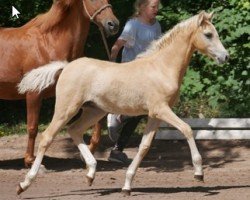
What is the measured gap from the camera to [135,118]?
995 cm

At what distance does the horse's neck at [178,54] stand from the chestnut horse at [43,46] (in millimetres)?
1702

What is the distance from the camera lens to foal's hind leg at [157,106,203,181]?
7.32 metres

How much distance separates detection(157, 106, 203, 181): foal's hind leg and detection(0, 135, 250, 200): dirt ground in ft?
0.84

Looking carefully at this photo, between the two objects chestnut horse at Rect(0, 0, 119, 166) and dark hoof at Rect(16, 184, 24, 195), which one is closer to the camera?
dark hoof at Rect(16, 184, 24, 195)

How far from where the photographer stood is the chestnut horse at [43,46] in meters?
9.38

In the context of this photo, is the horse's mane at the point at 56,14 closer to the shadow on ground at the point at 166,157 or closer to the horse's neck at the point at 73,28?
the horse's neck at the point at 73,28

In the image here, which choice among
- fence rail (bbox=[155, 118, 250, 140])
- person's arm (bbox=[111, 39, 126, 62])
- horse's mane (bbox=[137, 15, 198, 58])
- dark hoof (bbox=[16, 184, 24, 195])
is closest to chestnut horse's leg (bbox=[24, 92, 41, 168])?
person's arm (bbox=[111, 39, 126, 62])

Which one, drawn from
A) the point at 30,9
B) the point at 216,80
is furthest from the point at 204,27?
the point at 30,9

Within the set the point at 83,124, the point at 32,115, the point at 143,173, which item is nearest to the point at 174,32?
the point at 83,124

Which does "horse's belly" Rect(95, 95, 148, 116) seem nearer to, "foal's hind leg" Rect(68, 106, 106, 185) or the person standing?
"foal's hind leg" Rect(68, 106, 106, 185)

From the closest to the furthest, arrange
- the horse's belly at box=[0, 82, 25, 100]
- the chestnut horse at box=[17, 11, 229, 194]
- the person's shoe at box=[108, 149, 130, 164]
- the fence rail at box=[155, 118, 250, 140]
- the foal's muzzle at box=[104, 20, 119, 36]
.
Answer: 1. the chestnut horse at box=[17, 11, 229, 194]
2. the foal's muzzle at box=[104, 20, 119, 36]
3. the horse's belly at box=[0, 82, 25, 100]
4. the person's shoe at box=[108, 149, 130, 164]
5. the fence rail at box=[155, 118, 250, 140]

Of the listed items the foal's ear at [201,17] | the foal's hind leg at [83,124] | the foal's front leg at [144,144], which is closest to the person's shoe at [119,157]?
the foal's hind leg at [83,124]

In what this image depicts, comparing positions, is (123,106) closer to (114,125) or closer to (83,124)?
(83,124)

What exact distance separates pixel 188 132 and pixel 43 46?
281 cm
